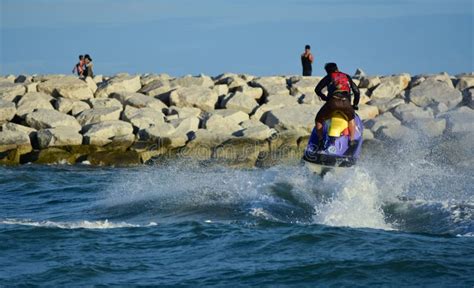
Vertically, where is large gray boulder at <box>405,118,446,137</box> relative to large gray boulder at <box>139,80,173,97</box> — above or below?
below

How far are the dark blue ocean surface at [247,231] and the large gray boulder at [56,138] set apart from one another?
4.64 metres

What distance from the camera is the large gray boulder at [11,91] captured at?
24292mm

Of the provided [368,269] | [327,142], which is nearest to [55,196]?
[327,142]

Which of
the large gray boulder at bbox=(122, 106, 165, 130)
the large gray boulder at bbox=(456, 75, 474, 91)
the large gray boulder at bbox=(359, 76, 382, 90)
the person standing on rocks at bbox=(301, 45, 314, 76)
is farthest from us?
the person standing on rocks at bbox=(301, 45, 314, 76)

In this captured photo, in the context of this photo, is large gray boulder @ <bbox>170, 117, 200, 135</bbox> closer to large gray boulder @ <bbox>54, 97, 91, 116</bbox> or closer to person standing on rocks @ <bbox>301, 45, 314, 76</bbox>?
large gray boulder @ <bbox>54, 97, 91, 116</bbox>

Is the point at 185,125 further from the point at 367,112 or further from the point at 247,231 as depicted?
the point at 247,231

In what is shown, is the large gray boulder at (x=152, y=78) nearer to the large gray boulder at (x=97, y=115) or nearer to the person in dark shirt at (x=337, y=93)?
the large gray boulder at (x=97, y=115)

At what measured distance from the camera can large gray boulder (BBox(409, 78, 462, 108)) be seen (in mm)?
23906

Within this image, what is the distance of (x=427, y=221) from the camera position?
Result: 1150cm

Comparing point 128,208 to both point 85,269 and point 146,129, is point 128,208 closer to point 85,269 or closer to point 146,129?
point 85,269

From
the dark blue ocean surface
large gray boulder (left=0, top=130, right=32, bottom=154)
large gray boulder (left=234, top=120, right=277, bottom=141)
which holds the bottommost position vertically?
the dark blue ocean surface

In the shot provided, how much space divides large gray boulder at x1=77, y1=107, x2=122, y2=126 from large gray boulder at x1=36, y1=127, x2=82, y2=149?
Result: 1.09 m

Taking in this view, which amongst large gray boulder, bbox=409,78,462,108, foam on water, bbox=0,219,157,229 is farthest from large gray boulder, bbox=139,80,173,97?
foam on water, bbox=0,219,157,229

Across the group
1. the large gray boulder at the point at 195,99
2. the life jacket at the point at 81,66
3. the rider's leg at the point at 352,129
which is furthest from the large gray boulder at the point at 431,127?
the life jacket at the point at 81,66
